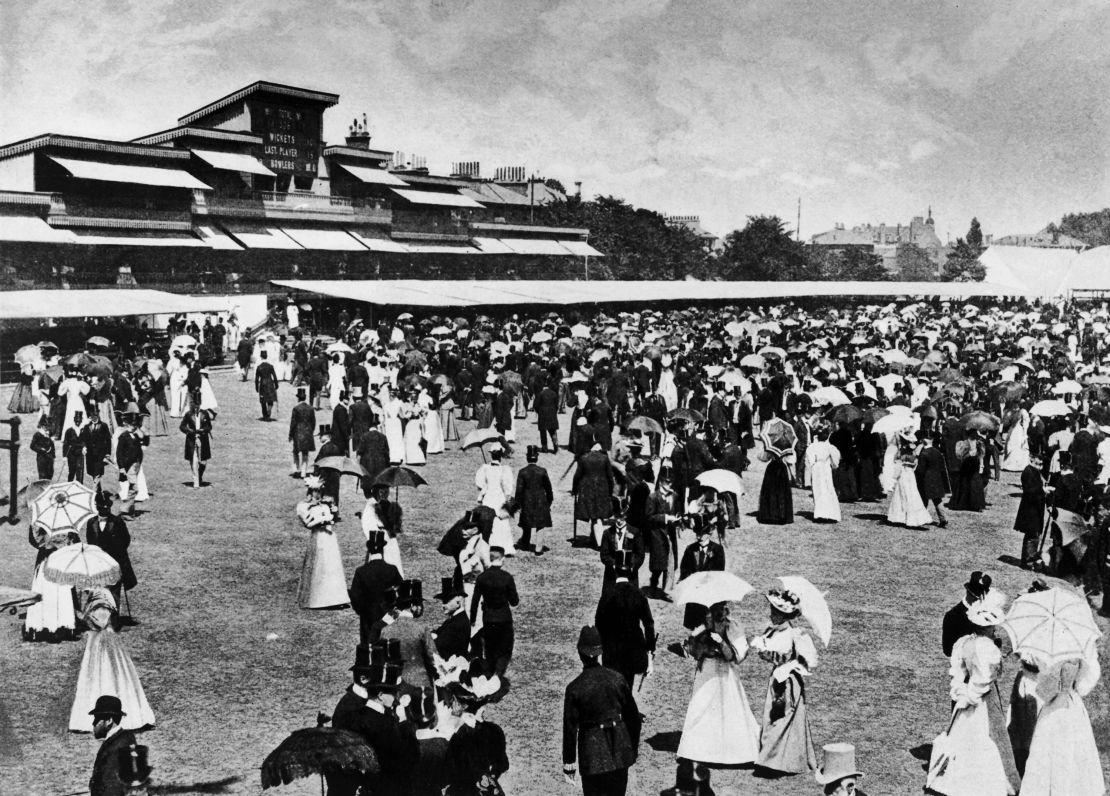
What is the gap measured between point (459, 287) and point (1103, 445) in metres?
28.6

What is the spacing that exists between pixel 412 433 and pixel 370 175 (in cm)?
3256

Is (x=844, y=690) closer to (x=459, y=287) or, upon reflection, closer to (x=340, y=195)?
(x=459, y=287)

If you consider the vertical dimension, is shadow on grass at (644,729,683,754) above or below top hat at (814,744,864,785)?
below

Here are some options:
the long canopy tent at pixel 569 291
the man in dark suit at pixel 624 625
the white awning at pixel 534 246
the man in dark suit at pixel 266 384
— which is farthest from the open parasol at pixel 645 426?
the white awning at pixel 534 246

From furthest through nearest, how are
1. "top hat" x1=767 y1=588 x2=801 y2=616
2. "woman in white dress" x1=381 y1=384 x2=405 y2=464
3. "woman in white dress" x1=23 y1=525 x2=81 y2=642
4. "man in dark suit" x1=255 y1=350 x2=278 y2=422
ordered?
"man in dark suit" x1=255 y1=350 x2=278 y2=422
"woman in white dress" x1=381 y1=384 x2=405 y2=464
"woman in white dress" x1=23 y1=525 x2=81 y2=642
"top hat" x1=767 y1=588 x2=801 y2=616

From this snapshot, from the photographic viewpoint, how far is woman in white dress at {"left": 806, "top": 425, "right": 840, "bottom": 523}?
14.2 m

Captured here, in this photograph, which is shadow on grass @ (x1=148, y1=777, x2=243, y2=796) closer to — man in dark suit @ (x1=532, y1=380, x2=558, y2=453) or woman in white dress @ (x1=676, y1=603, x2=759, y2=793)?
woman in white dress @ (x1=676, y1=603, x2=759, y2=793)

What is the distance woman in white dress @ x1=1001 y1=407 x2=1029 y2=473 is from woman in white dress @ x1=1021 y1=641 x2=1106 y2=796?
1352cm

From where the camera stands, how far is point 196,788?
21.3 feet

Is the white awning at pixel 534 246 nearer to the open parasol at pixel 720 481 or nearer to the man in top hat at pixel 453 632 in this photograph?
the open parasol at pixel 720 481

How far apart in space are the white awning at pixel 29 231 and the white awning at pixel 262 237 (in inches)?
287

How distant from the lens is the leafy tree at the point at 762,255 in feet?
275

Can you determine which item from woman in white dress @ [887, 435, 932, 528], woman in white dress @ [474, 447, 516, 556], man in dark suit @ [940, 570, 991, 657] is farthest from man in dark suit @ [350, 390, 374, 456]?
man in dark suit @ [940, 570, 991, 657]

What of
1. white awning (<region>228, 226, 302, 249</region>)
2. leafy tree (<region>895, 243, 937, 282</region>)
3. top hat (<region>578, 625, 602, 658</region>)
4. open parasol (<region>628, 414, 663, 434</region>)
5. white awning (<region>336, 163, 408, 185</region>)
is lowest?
top hat (<region>578, 625, 602, 658</region>)
